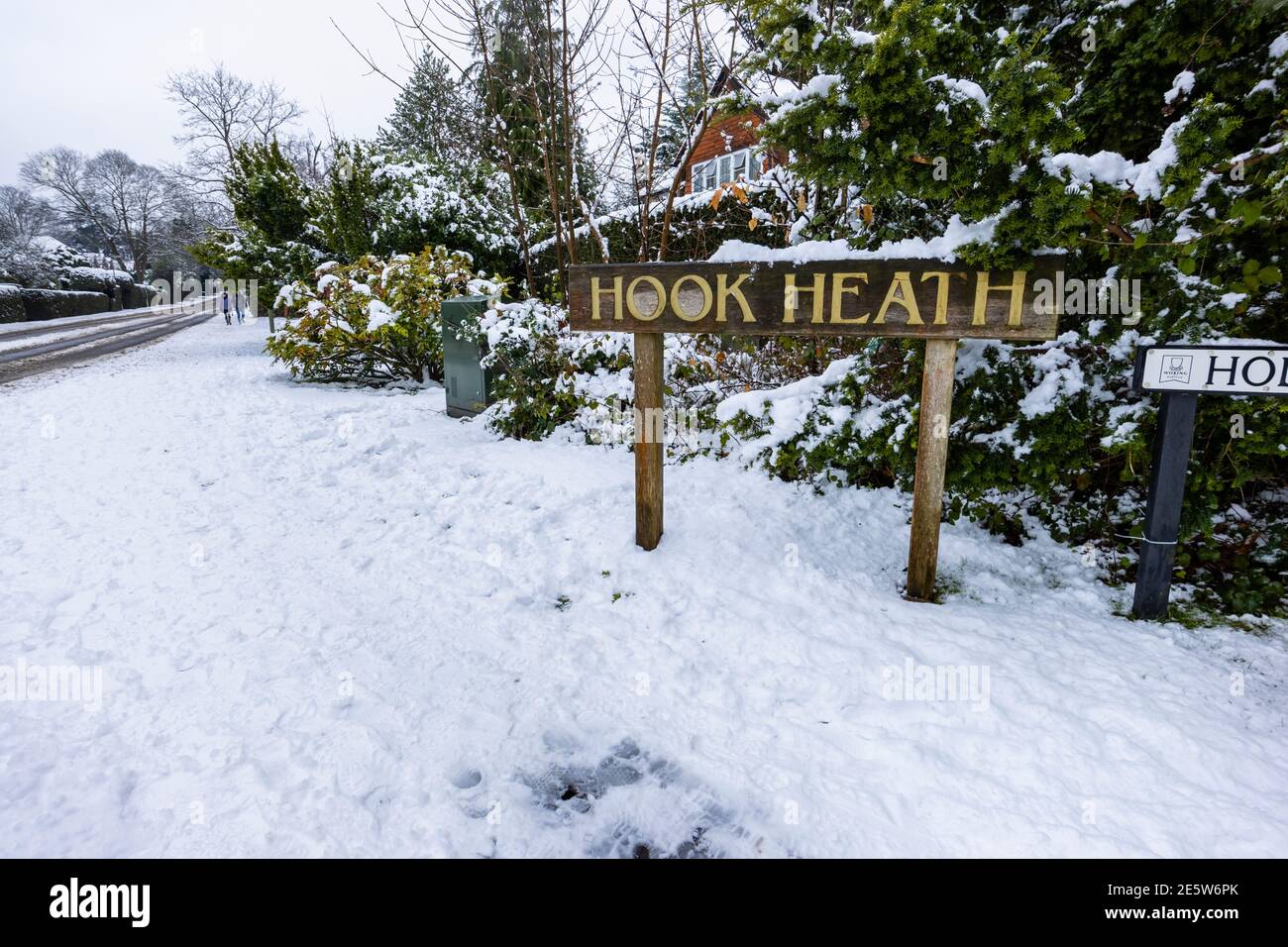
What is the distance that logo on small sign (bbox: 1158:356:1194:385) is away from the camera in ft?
8.50

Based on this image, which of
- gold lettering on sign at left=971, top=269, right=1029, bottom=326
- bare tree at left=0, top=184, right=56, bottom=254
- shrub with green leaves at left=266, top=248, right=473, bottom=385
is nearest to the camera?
gold lettering on sign at left=971, top=269, right=1029, bottom=326

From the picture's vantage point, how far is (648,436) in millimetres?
3600

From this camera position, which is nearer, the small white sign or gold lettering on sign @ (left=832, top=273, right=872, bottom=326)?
the small white sign

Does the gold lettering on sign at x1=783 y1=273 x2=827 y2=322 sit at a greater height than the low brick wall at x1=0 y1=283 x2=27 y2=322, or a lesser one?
lesser

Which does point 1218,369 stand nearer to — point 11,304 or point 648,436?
point 648,436

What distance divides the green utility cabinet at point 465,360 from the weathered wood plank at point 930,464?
5.19m

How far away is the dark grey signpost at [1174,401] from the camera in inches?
97.3

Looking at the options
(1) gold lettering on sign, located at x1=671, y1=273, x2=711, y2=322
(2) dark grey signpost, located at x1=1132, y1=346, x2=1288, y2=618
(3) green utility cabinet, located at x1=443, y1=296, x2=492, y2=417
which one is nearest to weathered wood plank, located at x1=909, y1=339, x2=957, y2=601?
(2) dark grey signpost, located at x1=1132, y1=346, x2=1288, y2=618

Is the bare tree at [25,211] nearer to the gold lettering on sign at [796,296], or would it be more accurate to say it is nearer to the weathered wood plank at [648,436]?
the weathered wood plank at [648,436]

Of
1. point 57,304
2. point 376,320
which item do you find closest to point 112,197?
point 57,304

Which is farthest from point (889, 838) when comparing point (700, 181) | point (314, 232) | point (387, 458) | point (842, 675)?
point (700, 181)

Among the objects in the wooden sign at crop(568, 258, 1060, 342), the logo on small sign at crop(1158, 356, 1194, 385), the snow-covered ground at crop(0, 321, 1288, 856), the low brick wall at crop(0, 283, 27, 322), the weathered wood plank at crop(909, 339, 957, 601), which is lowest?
the snow-covered ground at crop(0, 321, 1288, 856)

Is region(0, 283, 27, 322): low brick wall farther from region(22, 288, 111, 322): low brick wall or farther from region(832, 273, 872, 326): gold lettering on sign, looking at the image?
region(832, 273, 872, 326): gold lettering on sign

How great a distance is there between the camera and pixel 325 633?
303 centimetres
